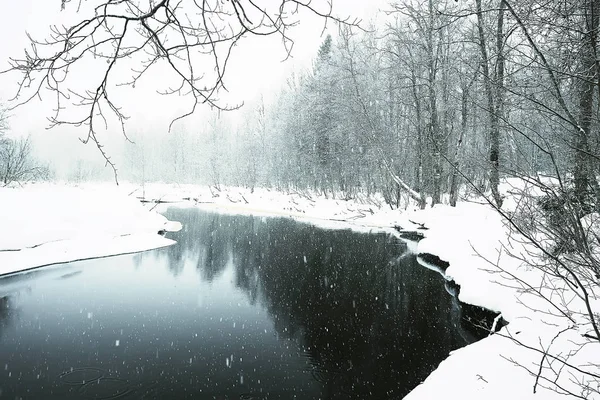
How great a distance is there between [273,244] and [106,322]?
30.8 ft

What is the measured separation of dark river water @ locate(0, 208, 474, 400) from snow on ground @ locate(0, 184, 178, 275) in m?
0.92

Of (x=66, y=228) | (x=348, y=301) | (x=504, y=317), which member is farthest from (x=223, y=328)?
(x=66, y=228)

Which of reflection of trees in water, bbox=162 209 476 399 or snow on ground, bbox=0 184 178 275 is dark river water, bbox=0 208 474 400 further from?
snow on ground, bbox=0 184 178 275

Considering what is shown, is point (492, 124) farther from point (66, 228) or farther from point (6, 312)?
point (66, 228)

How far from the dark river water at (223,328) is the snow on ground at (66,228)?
0.92 meters

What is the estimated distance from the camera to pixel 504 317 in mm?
7070

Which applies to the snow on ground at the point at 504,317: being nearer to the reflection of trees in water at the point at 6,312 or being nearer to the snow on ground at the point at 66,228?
the reflection of trees in water at the point at 6,312

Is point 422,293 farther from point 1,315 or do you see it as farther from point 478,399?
point 1,315

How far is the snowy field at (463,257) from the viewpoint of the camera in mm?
4227

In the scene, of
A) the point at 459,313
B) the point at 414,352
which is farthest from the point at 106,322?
the point at 459,313

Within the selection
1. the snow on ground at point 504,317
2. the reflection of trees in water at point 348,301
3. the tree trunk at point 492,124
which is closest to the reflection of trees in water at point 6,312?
the reflection of trees in water at point 348,301

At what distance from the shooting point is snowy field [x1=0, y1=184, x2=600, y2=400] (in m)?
4.23

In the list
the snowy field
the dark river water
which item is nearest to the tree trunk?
the snowy field

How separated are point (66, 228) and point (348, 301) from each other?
10.5m
